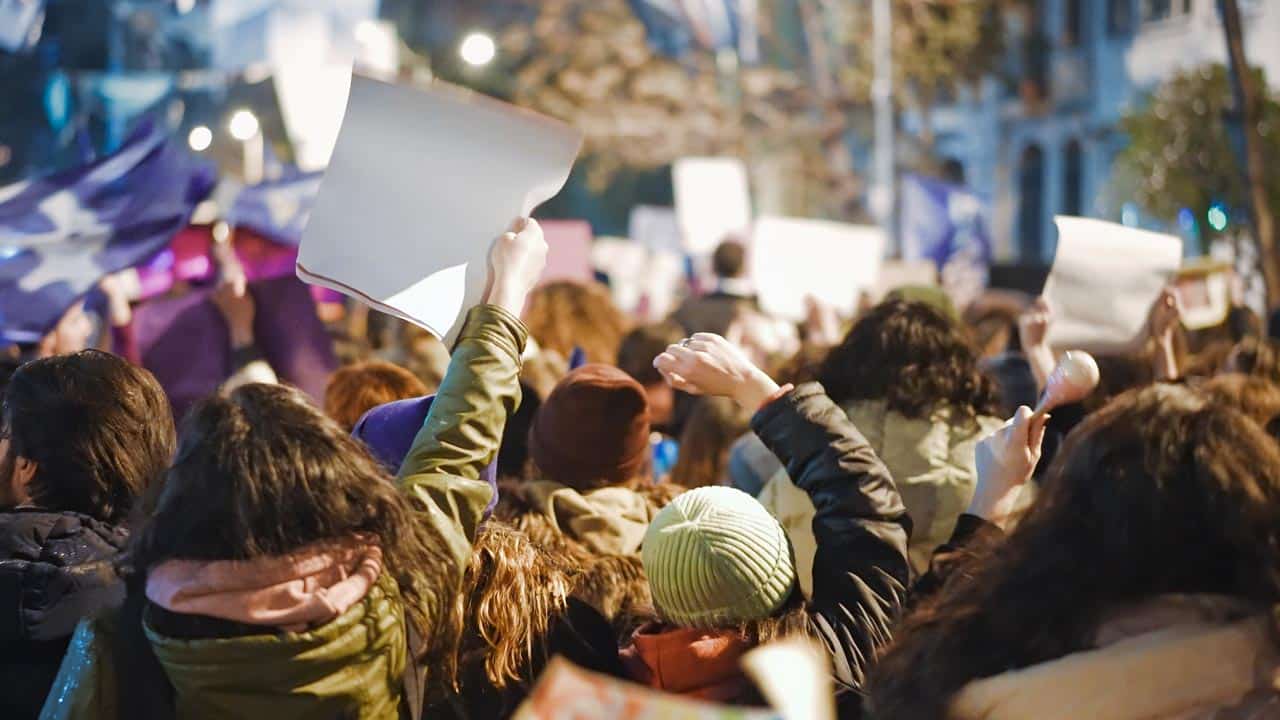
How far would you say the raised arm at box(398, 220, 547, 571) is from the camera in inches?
118

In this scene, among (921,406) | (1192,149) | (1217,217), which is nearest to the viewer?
(921,406)

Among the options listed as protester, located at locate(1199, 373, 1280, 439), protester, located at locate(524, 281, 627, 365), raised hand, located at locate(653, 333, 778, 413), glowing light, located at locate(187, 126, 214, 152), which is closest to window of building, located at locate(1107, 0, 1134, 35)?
glowing light, located at locate(187, 126, 214, 152)

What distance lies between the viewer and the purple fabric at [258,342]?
22.4 feet

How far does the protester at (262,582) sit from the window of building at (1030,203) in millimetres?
34756

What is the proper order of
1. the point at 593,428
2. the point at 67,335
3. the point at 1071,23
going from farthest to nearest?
the point at 1071,23 < the point at 67,335 < the point at 593,428

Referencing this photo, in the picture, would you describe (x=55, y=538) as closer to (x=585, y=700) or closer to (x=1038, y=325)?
(x=585, y=700)

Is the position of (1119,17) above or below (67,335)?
above

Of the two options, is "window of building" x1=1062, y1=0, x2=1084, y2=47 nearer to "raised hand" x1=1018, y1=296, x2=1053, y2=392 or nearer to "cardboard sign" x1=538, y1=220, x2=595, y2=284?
"cardboard sign" x1=538, y1=220, x2=595, y2=284

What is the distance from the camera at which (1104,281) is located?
5.48 metres

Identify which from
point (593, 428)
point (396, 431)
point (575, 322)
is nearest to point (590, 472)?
point (593, 428)

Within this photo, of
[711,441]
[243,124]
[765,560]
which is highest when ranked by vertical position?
[243,124]

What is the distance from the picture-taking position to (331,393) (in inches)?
207

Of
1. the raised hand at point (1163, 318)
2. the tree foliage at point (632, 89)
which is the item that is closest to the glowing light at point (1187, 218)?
the raised hand at point (1163, 318)

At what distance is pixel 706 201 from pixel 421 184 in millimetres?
12824
